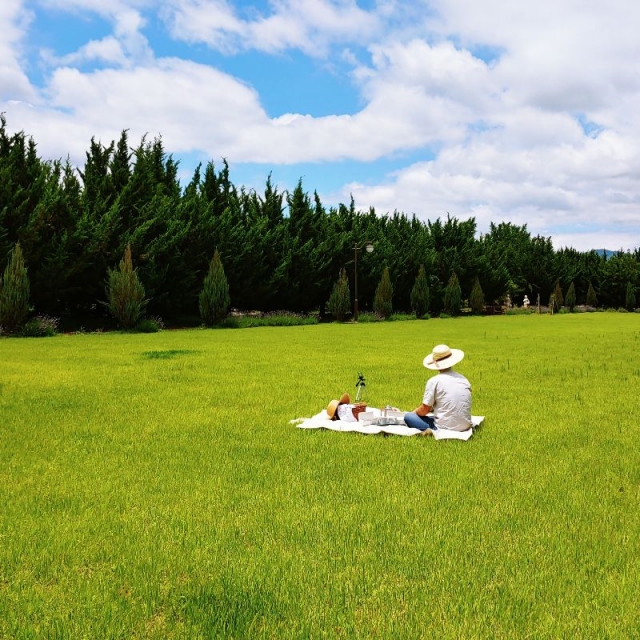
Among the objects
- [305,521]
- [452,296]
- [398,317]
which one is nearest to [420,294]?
[398,317]

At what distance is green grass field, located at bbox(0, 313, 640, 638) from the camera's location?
10.1 feet

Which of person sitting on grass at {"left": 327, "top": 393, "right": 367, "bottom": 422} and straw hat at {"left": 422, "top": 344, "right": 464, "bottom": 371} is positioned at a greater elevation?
straw hat at {"left": 422, "top": 344, "right": 464, "bottom": 371}

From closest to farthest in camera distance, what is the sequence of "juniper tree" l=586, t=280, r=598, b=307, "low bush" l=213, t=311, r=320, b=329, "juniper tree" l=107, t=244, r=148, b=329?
"juniper tree" l=107, t=244, r=148, b=329
"low bush" l=213, t=311, r=320, b=329
"juniper tree" l=586, t=280, r=598, b=307

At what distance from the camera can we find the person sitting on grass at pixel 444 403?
22.6 feet

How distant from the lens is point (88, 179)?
28.4 meters

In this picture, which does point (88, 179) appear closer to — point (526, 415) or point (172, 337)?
point (172, 337)

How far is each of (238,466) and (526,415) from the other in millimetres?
4334

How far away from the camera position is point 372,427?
7109mm

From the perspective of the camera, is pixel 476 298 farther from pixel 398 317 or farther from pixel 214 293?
pixel 214 293

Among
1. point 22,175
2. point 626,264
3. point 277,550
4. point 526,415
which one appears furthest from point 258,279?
point 626,264

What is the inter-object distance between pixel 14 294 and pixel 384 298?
22813mm

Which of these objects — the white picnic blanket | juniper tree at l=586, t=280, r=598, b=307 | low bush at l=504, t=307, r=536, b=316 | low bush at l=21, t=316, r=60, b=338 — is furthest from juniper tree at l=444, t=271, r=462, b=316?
the white picnic blanket

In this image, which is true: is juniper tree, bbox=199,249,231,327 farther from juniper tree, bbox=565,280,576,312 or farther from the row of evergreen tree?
juniper tree, bbox=565,280,576,312

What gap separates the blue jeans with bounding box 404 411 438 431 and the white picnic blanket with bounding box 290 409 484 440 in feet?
0.20
